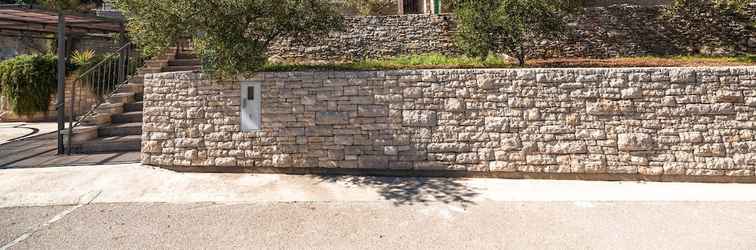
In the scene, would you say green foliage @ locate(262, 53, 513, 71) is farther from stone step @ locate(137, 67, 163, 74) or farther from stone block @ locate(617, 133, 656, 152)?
stone step @ locate(137, 67, 163, 74)

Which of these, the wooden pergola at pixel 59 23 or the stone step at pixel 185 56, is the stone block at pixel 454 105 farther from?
the wooden pergola at pixel 59 23

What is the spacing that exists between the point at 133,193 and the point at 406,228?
159 inches

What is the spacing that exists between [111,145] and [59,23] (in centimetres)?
263

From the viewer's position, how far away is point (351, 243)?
3.06 m

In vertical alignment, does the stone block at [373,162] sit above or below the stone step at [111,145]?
below

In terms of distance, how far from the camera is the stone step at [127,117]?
22.1ft

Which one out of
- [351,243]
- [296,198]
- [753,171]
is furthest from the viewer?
[753,171]

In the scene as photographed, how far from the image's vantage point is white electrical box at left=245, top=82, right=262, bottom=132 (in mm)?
5359

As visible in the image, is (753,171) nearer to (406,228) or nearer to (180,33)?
(406,228)


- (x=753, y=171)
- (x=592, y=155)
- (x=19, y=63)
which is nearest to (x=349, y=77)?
(x=592, y=155)

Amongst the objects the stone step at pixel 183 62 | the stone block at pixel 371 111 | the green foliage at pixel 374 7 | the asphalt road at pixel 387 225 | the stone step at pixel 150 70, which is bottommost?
the asphalt road at pixel 387 225

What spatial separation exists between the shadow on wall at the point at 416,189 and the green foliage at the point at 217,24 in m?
2.45

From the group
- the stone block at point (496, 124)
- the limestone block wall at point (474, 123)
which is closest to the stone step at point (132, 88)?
the limestone block wall at point (474, 123)

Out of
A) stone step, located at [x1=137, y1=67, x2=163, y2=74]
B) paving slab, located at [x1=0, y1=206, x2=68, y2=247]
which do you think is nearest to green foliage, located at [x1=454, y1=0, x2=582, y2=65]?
stone step, located at [x1=137, y1=67, x2=163, y2=74]
